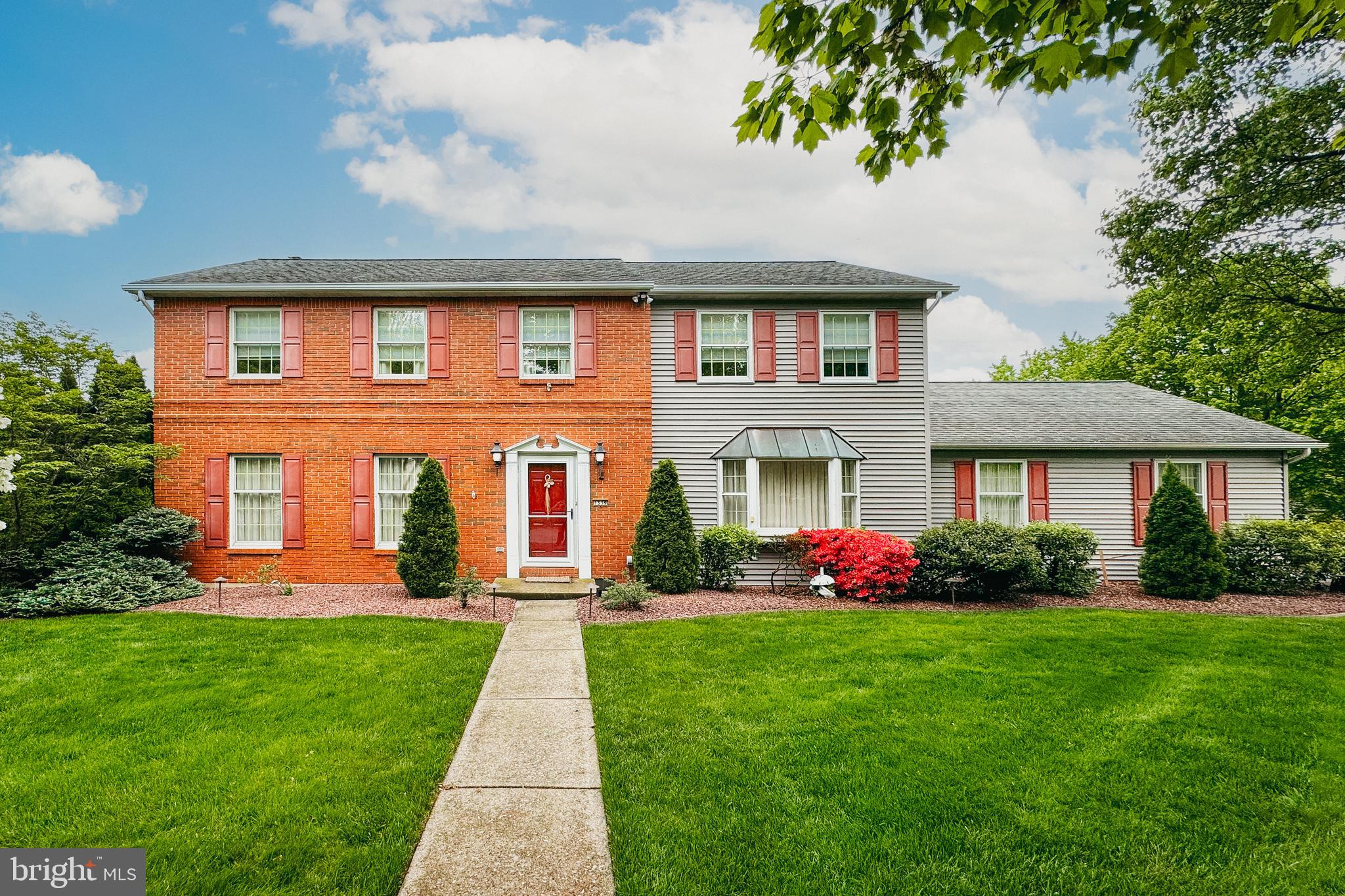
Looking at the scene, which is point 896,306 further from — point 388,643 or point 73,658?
point 73,658

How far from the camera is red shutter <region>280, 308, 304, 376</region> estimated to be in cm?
1099

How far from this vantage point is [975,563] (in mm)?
9523

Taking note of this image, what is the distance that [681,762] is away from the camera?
155 inches

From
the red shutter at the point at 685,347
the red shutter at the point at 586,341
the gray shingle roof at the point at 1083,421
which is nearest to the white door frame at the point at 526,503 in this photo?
the red shutter at the point at 586,341

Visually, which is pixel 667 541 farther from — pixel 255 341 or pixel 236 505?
pixel 255 341

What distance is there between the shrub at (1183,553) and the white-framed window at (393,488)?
13870mm

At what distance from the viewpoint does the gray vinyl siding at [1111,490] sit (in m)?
12.4

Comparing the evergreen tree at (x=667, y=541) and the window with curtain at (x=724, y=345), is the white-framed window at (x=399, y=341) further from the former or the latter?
the window with curtain at (x=724, y=345)

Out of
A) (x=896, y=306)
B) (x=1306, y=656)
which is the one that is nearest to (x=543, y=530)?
(x=896, y=306)

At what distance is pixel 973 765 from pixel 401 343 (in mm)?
11146

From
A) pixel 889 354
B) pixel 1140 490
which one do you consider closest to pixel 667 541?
pixel 889 354

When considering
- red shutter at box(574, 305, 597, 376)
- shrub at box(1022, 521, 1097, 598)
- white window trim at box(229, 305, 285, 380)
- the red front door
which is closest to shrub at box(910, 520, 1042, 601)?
→ shrub at box(1022, 521, 1097, 598)

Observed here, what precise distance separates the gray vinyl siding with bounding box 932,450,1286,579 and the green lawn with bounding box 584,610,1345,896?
579cm

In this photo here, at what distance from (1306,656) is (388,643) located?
10556 millimetres
